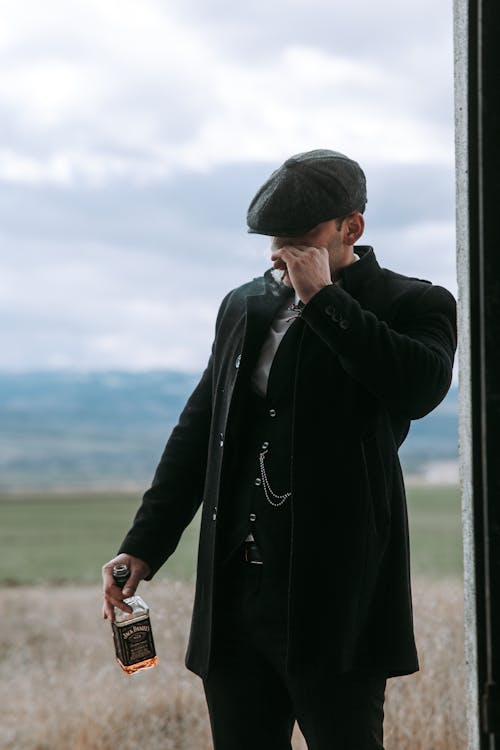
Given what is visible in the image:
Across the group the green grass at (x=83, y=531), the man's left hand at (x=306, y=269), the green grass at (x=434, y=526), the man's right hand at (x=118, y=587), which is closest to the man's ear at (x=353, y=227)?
the man's left hand at (x=306, y=269)

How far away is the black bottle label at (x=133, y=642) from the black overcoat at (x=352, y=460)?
0.47 ft

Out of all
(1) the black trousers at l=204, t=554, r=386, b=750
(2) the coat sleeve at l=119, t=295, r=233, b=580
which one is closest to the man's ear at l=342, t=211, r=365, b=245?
(2) the coat sleeve at l=119, t=295, r=233, b=580

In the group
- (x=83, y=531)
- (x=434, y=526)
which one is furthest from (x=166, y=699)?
(x=83, y=531)

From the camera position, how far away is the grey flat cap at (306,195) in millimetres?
2025

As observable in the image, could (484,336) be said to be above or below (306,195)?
below

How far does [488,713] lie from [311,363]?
777 mm

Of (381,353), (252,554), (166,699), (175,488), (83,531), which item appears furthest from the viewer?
(83,531)

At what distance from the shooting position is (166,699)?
457 cm

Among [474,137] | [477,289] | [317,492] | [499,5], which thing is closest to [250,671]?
[317,492]

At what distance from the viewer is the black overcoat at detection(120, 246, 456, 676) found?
1.89 meters

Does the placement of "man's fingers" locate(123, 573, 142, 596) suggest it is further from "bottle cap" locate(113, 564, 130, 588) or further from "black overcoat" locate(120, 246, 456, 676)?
"black overcoat" locate(120, 246, 456, 676)

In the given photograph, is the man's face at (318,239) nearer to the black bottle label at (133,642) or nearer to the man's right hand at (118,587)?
the man's right hand at (118,587)

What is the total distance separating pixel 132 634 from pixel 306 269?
897 mm

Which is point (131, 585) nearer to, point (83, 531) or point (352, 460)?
point (352, 460)
